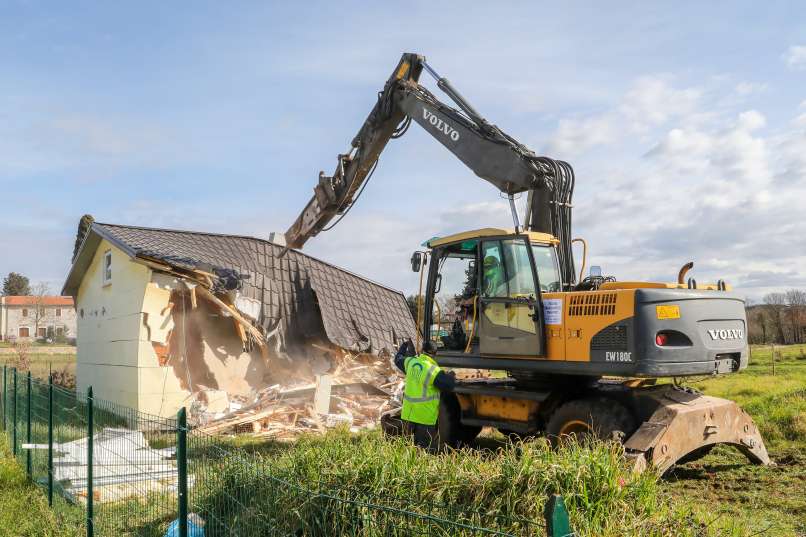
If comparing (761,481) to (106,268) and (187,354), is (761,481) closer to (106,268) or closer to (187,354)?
(187,354)

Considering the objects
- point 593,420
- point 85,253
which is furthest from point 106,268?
point 593,420

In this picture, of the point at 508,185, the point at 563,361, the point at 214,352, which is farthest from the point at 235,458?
the point at 214,352

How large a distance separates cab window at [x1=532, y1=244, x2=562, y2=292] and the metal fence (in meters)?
4.88

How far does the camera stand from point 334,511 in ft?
17.0

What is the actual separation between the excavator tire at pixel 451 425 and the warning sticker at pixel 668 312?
3824mm

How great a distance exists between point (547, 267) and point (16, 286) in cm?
10128

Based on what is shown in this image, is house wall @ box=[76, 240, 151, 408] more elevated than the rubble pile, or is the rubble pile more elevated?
house wall @ box=[76, 240, 151, 408]

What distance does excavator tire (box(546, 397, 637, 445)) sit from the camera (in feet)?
29.0

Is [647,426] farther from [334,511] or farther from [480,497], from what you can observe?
[334,511]

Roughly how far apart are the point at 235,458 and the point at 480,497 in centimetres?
176

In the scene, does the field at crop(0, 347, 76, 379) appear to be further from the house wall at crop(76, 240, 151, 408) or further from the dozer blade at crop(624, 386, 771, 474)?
the dozer blade at crop(624, 386, 771, 474)

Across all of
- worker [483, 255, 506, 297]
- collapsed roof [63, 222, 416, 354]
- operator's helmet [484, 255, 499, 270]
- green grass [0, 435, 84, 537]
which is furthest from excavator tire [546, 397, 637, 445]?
collapsed roof [63, 222, 416, 354]

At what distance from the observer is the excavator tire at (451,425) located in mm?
11103

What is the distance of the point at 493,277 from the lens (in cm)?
1032
